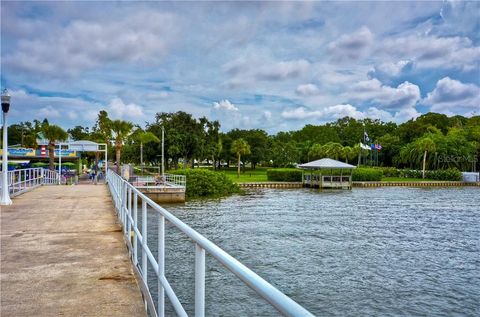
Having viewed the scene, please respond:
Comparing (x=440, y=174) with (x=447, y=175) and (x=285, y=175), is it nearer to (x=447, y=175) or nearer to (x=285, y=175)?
(x=447, y=175)

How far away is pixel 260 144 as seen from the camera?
275 feet

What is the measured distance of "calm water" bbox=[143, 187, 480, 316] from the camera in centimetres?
1098

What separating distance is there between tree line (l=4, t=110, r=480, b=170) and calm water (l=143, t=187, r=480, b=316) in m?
31.0

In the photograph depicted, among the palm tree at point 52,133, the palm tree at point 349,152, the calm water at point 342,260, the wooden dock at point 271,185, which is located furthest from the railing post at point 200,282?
the palm tree at point 349,152

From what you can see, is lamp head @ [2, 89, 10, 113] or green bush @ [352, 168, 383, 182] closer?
lamp head @ [2, 89, 10, 113]

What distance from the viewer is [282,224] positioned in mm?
23141

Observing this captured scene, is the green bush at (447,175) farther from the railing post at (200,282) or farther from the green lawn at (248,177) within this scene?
the railing post at (200,282)

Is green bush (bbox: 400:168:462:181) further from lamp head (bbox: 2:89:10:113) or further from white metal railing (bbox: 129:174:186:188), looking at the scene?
lamp head (bbox: 2:89:10:113)

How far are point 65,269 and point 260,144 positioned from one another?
7819 centimetres

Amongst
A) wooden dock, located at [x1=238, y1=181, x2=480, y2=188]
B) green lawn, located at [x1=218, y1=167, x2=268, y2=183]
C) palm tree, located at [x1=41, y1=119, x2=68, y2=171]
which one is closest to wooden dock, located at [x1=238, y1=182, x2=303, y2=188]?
wooden dock, located at [x1=238, y1=181, x2=480, y2=188]

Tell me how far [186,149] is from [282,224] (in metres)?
44.4

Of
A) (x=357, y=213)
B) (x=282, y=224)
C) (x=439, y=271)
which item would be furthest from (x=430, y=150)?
(x=439, y=271)

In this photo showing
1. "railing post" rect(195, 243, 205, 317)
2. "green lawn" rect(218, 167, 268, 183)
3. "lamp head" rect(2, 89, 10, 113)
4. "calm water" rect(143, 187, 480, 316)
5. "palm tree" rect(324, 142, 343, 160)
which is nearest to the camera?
"railing post" rect(195, 243, 205, 317)

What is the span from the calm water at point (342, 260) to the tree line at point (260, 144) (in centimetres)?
3103
